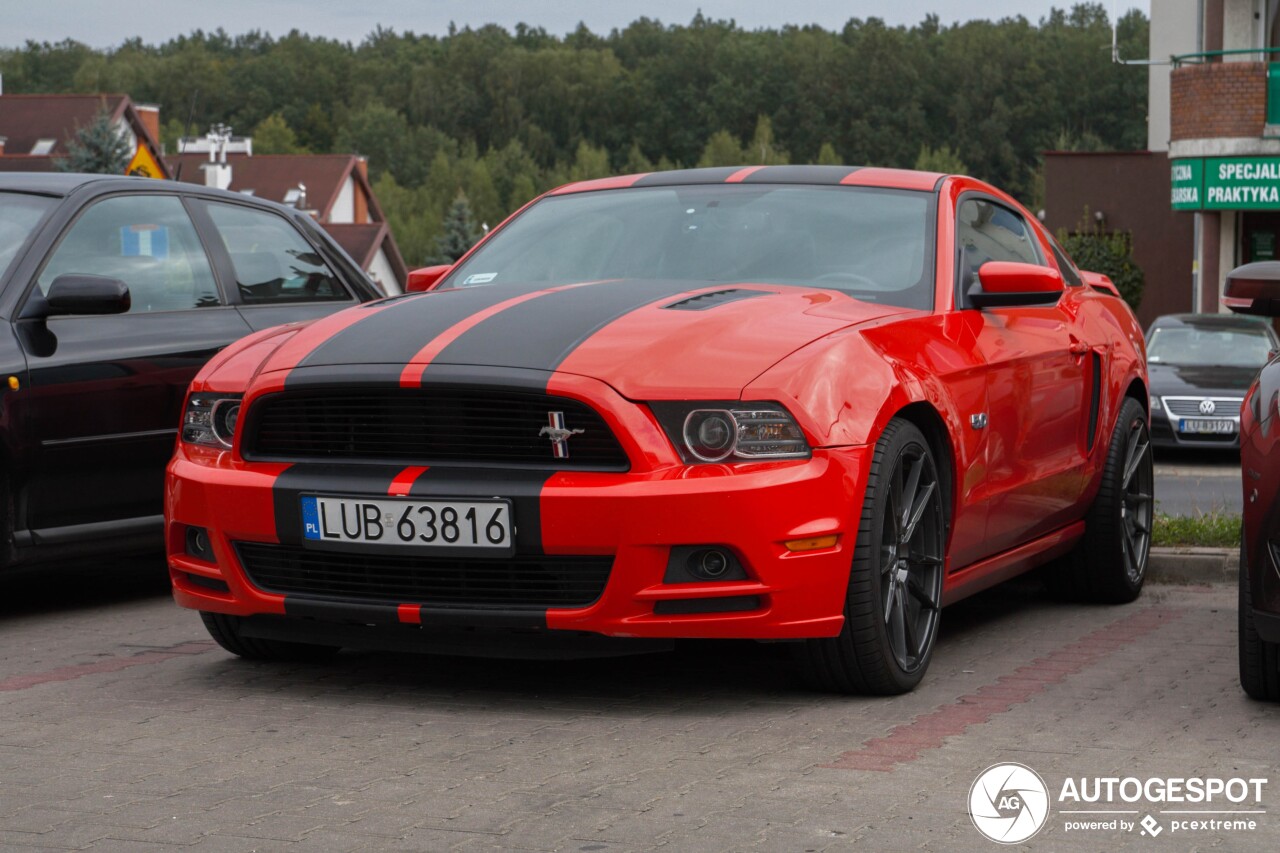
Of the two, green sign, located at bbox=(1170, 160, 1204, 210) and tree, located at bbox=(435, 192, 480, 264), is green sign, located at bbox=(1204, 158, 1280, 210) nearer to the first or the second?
green sign, located at bbox=(1170, 160, 1204, 210)

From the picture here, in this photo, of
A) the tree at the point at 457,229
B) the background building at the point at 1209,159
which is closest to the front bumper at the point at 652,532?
the background building at the point at 1209,159

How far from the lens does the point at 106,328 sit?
22.5 ft

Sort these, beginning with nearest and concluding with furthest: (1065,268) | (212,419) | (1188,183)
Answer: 1. (212,419)
2. (1065,268)
3. (1188,183)

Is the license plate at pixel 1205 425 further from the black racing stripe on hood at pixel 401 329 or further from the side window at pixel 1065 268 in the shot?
the black racing stripe on hood at pixel 401 329

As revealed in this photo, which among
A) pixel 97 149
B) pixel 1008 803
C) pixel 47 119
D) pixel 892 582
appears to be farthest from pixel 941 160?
pixel 1008 803

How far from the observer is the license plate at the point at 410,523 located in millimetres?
4711

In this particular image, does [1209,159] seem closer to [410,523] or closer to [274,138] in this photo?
[410,523]

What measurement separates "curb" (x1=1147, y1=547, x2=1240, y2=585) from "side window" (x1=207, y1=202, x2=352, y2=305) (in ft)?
12.0

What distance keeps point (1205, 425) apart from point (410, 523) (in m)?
13.3

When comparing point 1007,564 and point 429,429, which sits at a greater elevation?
point 429,429

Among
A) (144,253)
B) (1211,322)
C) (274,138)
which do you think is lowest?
(274,138)

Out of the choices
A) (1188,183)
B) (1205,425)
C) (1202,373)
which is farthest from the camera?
(1188,183)

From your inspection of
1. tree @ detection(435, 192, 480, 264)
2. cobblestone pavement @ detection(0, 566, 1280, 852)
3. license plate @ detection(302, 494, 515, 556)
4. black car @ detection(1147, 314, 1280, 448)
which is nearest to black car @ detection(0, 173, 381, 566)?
cobblestone pavement @ detection(0, 566, 1280, 852)

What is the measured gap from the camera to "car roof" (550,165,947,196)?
6352 millimetres
